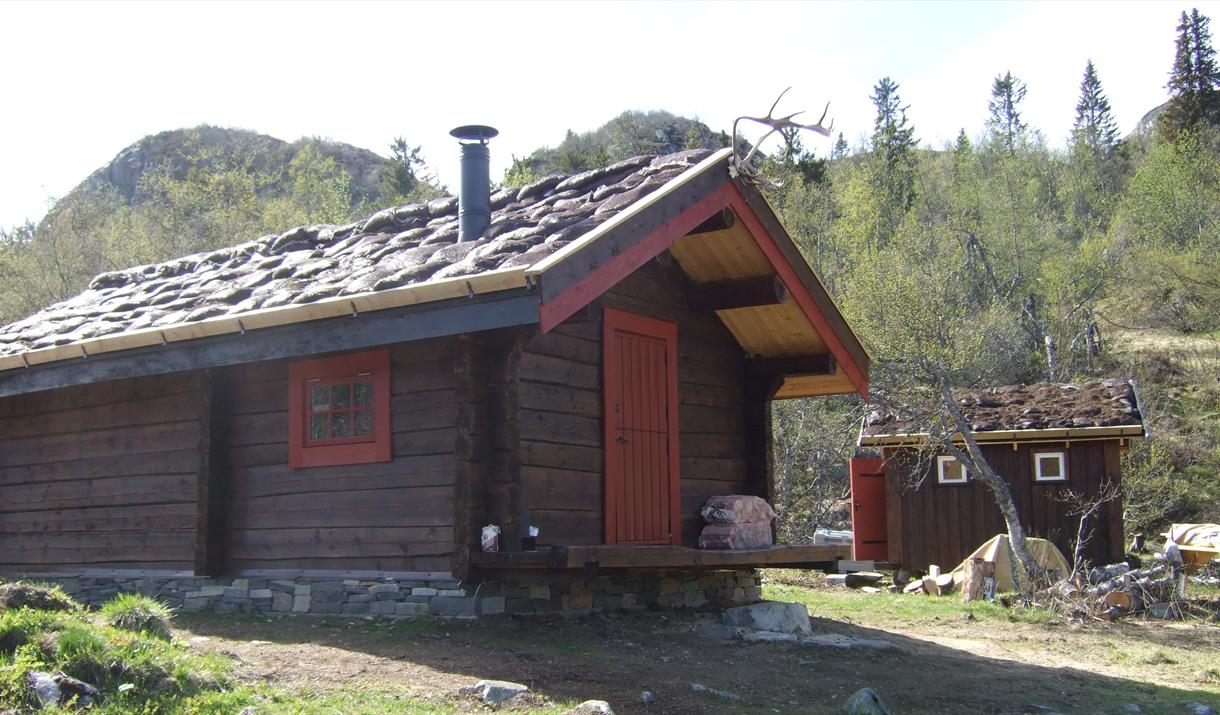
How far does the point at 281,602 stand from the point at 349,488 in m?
1.35

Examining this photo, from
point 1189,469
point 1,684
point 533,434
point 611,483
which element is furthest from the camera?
point 1189,469

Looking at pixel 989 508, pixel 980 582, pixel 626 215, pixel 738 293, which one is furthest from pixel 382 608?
pixel 989 508

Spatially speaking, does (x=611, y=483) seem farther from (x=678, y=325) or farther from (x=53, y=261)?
(x=53, y=261)

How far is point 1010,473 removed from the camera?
67.8 feet

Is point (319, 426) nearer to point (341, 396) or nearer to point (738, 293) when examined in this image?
point (341, 396)

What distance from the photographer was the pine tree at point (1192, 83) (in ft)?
181

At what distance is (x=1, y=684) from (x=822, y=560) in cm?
862

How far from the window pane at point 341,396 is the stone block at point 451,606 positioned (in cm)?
215

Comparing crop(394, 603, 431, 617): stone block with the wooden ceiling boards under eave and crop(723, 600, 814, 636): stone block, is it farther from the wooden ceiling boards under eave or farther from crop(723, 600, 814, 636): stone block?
the wooden ceiling boards under eave

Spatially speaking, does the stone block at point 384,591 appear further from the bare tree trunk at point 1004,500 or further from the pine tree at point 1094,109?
the pine tree at point 1094,109

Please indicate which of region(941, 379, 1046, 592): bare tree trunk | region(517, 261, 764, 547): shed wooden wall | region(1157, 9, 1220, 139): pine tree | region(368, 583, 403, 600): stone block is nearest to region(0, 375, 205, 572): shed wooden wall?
region(368, 583, 403, 600): stone block

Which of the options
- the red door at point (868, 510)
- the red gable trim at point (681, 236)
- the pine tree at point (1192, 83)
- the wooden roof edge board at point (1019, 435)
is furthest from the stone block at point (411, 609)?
the pine tree at point (1192, 83)

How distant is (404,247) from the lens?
36.4 ft

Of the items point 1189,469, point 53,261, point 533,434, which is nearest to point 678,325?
point 533,434
